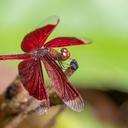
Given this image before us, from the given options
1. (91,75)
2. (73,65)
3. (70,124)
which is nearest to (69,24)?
(91,75)


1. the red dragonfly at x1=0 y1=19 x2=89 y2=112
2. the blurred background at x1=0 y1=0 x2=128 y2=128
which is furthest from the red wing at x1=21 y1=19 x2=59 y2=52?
the blurred background at x1=0 y1=0 x2=128 y2=128

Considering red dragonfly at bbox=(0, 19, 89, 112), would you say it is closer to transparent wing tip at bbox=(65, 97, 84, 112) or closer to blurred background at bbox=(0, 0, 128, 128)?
transparent wing tip at bbox=(65, 97, 84, 112)

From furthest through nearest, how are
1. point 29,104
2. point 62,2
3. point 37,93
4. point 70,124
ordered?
point 62,2 < point 70,124 < point 29,104 < point 37,93

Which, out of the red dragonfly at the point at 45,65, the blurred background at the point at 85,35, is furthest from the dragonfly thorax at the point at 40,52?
the blurred background at the point at 85,35

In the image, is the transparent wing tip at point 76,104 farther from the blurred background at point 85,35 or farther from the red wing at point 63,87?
the blurred background at point 85,35

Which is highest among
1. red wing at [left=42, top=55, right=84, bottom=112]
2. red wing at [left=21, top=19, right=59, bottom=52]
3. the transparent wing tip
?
red wing at [left=21, top=19, right=59, bottom=52]

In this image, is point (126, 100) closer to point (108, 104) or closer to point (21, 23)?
point (108, 104)
